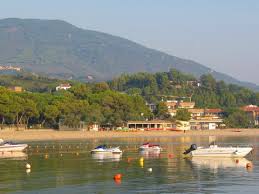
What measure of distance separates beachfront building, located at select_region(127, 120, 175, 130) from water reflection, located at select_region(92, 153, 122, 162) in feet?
259

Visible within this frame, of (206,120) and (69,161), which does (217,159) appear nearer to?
(69,161)

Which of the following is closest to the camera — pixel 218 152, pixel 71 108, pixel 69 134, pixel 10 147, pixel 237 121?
pixel 218 152

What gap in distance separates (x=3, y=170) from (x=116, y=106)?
94.8 meters

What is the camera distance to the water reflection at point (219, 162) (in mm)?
55869

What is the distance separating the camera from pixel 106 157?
219 ft

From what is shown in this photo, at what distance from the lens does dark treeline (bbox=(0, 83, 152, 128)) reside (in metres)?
127

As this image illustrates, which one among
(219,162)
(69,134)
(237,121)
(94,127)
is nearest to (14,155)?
(219,162)

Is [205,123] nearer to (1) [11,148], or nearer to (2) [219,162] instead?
(1) [11,148]

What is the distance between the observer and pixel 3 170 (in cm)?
5238

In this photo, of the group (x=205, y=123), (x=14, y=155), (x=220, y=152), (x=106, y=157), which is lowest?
(x=106, y=157)

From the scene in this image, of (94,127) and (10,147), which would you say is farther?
(94,127)

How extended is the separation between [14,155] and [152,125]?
294ft

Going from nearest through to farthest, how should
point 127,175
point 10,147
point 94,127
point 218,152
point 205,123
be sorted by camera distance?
point 127,175
point 218,152
point 10,147
point 94,127
point 205,123

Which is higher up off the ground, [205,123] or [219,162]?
[205,123]
